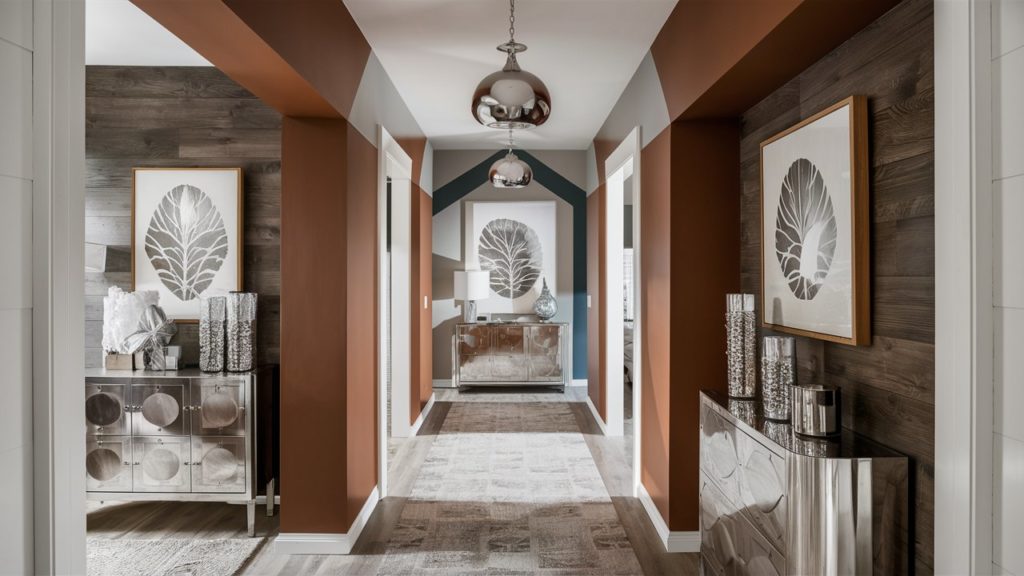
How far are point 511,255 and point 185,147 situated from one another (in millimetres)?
4059

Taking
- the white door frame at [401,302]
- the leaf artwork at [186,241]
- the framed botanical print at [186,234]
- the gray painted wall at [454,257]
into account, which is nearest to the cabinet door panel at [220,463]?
the framed botanical print at [186,234]

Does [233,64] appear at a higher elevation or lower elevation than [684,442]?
higher

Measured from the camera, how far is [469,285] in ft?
22.4

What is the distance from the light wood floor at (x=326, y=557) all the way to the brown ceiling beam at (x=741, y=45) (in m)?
2.10

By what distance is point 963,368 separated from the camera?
4.42ft

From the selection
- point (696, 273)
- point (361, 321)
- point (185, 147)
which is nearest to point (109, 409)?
point (361, 321)

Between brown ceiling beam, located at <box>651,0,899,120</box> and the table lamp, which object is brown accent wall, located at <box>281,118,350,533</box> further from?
the table lamp

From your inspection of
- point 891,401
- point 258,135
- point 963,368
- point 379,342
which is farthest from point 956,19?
point 258,135

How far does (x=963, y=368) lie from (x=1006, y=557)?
1.23 ft

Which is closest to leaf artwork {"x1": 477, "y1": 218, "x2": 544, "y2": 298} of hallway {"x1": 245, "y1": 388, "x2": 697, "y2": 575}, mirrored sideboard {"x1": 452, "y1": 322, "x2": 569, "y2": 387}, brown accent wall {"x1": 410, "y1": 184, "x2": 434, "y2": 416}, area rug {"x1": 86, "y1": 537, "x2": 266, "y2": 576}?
mirrored sideboard {"x1": 452, "y1": 322, "x2": 569, "y2": 387}

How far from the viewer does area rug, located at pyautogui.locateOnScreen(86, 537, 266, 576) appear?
288 cm

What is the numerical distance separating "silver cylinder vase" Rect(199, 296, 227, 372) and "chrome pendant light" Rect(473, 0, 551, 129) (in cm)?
185

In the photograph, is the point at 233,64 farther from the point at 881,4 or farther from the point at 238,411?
the point at 881,4

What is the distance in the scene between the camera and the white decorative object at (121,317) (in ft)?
11.2
